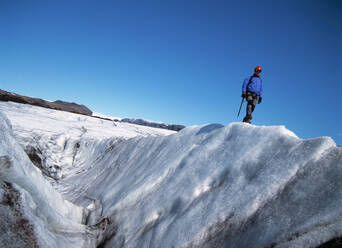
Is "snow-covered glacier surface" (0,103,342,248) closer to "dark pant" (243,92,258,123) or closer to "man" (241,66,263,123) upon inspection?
"dark pant" (243,92,258,123)

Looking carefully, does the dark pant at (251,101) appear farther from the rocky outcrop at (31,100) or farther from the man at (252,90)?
the rocky outcrop at (31,100)

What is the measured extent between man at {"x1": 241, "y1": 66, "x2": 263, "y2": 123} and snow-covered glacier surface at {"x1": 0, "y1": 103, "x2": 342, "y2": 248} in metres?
2.89

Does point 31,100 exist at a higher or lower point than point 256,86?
lower

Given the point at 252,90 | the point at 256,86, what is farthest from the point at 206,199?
the point at 256,86

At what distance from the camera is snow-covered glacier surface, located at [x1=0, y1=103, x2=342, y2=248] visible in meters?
1.73

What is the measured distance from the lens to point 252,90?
620cm

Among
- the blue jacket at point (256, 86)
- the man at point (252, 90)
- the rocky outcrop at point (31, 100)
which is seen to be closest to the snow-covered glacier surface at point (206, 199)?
the man at point (252, 90)

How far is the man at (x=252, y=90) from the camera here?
6.20 m

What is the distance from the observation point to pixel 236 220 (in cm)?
209

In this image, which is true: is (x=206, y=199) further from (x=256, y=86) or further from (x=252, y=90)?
(x=256, y=86)

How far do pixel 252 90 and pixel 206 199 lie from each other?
4.57 metres

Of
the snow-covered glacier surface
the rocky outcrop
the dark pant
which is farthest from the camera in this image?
the rocky outcrop

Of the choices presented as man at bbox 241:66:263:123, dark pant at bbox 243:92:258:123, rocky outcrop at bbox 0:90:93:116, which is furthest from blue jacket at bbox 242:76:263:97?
rocky outcrop at bbox 0:90:93:116

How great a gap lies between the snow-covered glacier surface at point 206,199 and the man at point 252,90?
2.89m
